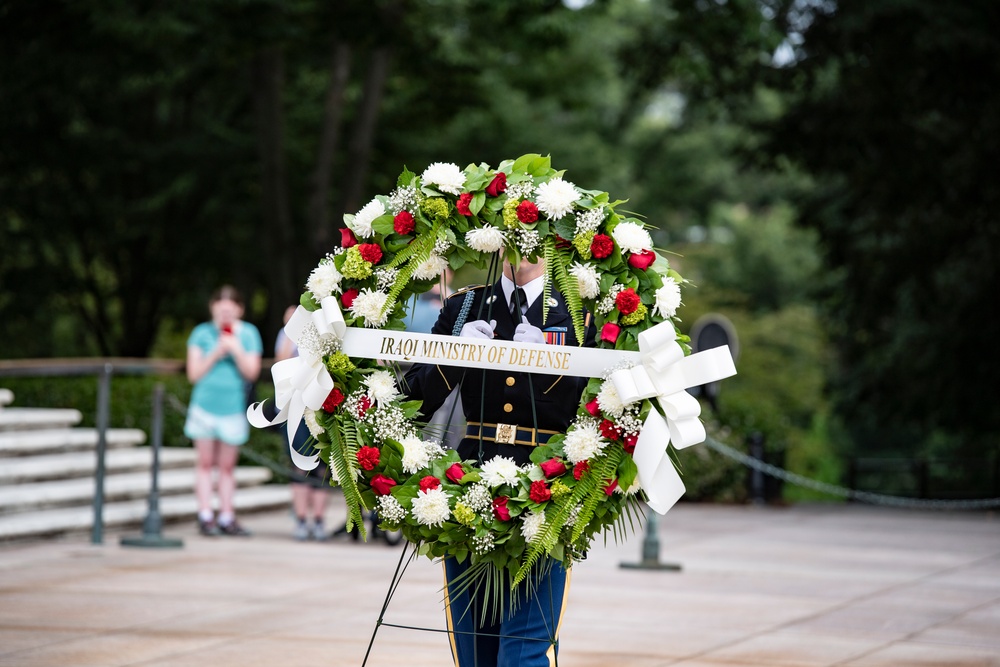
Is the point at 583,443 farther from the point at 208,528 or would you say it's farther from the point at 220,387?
the point at 208,528

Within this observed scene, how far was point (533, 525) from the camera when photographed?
462 centimetres

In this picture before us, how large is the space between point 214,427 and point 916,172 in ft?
37.0

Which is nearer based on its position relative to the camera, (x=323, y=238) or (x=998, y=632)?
(x=998, y=632)

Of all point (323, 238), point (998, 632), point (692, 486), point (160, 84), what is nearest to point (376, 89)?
point (323, 238)

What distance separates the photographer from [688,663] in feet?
22.9

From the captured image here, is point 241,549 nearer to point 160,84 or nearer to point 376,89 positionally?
point 376,89

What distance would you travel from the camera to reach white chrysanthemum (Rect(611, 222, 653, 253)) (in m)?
4.83

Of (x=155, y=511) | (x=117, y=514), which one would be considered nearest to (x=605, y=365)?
(x=155, y=511)

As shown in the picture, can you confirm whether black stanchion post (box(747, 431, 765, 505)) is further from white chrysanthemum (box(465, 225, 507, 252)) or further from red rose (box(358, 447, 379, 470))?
red rose (box(358, 447, 379, 470))

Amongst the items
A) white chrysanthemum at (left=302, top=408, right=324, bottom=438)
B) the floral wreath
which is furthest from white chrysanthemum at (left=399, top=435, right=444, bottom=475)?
white chrysanthemum at (left=302, top=408, right=324, bottom=438)

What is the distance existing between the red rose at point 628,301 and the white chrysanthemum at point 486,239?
482 millimetres

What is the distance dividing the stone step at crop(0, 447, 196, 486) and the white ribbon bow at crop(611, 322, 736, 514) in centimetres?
879

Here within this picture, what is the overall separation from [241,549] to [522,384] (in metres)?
7.16

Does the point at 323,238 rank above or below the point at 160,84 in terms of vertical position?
below
